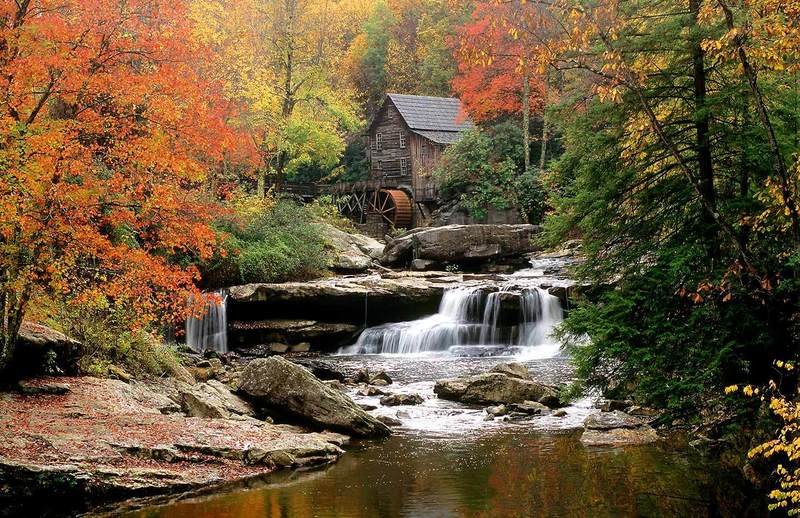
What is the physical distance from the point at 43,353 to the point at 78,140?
310 centimetres

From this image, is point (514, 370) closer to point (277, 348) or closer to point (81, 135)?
point (277, 348)

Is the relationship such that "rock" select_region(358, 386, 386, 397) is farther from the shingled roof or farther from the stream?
the shingled roof

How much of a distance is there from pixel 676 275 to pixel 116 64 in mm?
8043

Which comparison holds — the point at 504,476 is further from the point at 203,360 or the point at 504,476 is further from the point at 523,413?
the point at 203,360

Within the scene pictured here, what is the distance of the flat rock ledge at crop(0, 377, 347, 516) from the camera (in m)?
7.27

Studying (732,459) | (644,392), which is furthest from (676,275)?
(732,459)

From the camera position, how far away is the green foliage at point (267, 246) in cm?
2189

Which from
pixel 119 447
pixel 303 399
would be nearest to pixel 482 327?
pixel 303 399

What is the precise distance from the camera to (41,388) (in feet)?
32.9

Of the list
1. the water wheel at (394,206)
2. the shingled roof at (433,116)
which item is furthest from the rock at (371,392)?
the shingled roof at (433,116)

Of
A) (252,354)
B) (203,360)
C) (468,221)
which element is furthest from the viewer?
(468,221)

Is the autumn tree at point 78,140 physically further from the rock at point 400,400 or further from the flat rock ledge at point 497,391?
the flat rock ledge at point 497,391

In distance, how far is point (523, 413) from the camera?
12.3 metres

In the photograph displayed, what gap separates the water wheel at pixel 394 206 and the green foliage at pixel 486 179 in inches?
151
